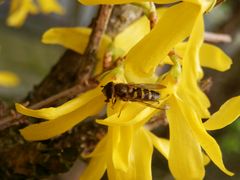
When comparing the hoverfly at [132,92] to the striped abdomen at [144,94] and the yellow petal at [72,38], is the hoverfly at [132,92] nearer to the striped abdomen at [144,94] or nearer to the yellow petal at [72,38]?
the striped abdomen at [144,94]

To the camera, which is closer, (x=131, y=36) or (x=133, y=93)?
(x=133, y=93)

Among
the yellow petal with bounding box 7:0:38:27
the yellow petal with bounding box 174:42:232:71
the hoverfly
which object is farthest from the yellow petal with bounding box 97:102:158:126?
the yellow petal with bounding box 7:0:38:27

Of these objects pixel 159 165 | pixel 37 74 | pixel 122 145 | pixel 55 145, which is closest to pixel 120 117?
pixel 122 145

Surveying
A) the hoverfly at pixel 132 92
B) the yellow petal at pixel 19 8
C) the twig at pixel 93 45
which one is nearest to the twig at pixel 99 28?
the twig at pixel 93 45

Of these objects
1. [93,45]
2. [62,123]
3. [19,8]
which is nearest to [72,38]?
[93,45]

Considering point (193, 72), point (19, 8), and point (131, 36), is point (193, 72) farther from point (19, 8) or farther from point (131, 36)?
point (19, 8)

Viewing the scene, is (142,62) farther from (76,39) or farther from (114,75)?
(76,39)
